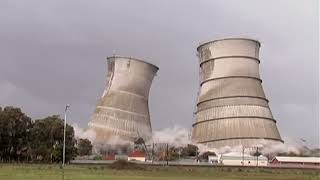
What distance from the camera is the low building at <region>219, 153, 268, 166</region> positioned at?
8512 centimetres

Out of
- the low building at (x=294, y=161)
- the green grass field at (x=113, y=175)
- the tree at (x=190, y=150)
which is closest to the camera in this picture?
the green grass field at (x=113, y=175)

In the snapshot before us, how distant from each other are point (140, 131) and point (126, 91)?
8.55 meters

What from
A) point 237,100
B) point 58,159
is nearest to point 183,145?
point 237,100

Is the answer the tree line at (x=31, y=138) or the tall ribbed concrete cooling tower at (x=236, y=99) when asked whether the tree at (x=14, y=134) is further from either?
the tall ribbed concrete cooling tower at (x=236, y=99)

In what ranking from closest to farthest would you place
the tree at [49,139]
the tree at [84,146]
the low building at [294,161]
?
the tree at [49,139] → the tree at [84,146] → the low building at [294,161]

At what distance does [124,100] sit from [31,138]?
75.4ft

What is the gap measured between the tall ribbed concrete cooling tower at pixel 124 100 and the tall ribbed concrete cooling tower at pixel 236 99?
1212 cm

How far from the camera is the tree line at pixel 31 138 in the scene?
64.8 m

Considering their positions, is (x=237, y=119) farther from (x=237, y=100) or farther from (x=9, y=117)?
(x=9, y=117)

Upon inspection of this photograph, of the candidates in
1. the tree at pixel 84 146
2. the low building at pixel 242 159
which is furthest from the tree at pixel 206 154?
the tree at pixel 84 146

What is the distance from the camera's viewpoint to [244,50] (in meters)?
78.7

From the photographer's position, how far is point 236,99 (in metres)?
79.0

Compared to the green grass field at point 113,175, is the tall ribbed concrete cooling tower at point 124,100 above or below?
above

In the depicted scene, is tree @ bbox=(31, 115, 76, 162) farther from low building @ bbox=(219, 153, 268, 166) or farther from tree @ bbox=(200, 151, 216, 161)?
low building @ bbox=(219, 153, 268, 166)
